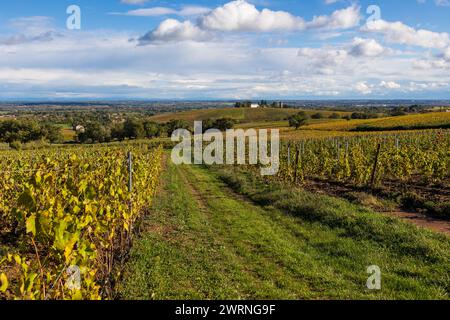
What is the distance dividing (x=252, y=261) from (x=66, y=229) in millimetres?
3684

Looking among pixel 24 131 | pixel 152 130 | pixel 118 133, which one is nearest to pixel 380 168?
pixel 118 133

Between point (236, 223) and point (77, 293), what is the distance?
673 centimetres

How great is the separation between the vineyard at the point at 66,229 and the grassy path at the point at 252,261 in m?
0.56

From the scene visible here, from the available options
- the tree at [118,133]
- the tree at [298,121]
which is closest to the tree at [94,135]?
the tree at [118,133]

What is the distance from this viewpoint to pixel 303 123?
238 ft

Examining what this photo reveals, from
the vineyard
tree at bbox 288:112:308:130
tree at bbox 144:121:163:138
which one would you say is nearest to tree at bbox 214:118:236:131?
tree at bbox 144:121:163:138

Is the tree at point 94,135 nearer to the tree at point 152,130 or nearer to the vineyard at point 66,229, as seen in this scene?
Result: the tree at point 152,130

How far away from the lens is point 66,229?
464 cm

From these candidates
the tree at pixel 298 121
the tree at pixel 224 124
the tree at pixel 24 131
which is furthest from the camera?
the tree at pixel 224 124

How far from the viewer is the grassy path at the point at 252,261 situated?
19.3 feet

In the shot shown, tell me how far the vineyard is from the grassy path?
22.0 inches

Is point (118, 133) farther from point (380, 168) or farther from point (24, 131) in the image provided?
point (380, 168)

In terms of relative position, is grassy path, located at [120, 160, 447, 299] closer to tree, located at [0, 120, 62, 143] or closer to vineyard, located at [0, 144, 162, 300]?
vineyard, located at [0, 144, 162, 300]
